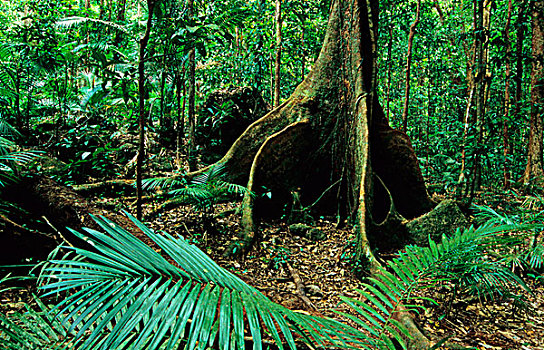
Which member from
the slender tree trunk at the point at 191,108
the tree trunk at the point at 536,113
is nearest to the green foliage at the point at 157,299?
the slender tree trunk at the point at 191,108

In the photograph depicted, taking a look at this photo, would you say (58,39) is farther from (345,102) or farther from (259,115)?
(345,102)

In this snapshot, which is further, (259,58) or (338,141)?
(259,58)

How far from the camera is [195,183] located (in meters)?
4.22

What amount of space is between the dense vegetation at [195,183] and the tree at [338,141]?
0.41 feet

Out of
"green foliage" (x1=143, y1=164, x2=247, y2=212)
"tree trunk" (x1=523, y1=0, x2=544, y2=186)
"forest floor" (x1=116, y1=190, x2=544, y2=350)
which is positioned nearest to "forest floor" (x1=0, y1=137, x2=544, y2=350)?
"forest floor" (x1=116, y1=190, x2=544, y2=350)

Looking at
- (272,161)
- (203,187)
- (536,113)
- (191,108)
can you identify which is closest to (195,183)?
(203,187)

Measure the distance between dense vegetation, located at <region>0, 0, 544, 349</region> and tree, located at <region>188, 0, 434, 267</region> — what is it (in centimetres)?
12

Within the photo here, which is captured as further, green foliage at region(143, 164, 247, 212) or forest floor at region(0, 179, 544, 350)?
green foliage at region(143, 164, 247, 212)

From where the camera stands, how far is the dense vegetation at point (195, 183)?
99cm

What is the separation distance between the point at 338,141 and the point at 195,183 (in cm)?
220

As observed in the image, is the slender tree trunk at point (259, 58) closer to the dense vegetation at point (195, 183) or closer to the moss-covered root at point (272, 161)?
the dense vegetation at point (195, 183)

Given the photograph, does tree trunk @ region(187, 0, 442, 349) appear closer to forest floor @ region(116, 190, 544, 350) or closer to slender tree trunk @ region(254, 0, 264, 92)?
forest floor @ region(116, 190, 544, 350)

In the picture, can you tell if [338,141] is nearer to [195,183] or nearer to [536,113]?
[195,183]

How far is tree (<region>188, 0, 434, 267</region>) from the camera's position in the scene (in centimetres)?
472
